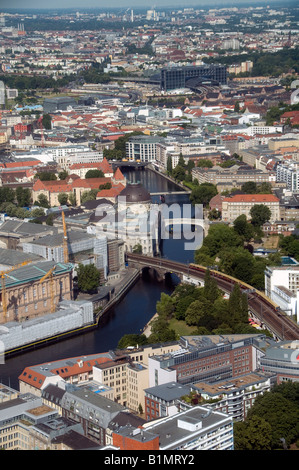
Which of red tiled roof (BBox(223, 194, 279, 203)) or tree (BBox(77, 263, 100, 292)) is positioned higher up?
red tiled roof (BBox(223, 194, 279, 203))

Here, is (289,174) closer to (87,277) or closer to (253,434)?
(87,277)

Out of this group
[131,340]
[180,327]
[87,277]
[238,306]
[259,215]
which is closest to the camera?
[131,340]

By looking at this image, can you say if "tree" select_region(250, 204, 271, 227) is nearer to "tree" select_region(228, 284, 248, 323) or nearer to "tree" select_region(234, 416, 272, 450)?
"tree" select_region(228, 284, 248, 323)

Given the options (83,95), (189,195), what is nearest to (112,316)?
(189,195)

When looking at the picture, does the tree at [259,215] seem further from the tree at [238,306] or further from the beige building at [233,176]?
the tree at [238,306]

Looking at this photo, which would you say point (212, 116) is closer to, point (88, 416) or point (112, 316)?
point (112, 316)

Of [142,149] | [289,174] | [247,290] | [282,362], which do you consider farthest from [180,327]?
[142,149]

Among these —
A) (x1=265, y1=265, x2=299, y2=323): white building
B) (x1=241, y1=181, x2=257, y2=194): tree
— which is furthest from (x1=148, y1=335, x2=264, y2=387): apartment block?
(x1=241, y1=181, x2=257, y2=194): tree

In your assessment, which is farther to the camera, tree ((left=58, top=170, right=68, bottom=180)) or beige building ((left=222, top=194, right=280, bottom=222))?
tree ((left=58, top=170, right=68, bottom=180))
